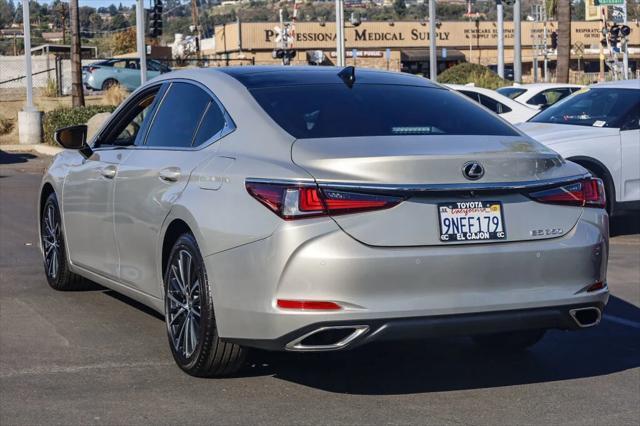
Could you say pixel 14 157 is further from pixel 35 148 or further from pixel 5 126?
pixel 5 126

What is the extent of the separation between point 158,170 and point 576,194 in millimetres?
2372

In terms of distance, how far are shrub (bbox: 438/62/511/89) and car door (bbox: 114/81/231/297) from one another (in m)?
28.7

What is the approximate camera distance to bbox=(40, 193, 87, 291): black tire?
27.7ft

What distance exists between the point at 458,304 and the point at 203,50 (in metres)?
77.5

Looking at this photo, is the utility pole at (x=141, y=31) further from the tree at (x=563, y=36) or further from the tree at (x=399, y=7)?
the tree at (x=399, y=7)

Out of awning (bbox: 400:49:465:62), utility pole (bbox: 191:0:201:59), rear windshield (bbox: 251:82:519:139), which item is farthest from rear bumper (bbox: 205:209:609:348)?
awning (bbox: 400:49:465:62)

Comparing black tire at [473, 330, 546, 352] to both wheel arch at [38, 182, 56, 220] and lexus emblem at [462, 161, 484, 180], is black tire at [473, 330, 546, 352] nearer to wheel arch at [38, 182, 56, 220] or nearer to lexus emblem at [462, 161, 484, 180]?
lexus emblem at [462, 161, 484, 180]

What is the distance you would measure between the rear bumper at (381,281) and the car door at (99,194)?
6.00ft

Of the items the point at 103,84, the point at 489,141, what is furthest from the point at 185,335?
the point at 103,84

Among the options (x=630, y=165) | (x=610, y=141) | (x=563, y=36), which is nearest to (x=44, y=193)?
(x=610, y=141)

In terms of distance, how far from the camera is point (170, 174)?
634 cm

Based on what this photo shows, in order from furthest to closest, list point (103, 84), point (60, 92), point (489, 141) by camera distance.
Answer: point (103, 84) < point (60, 92) < point (489, 141)

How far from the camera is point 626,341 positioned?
7.20 meters

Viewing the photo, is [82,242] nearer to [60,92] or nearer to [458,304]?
[458,304]
